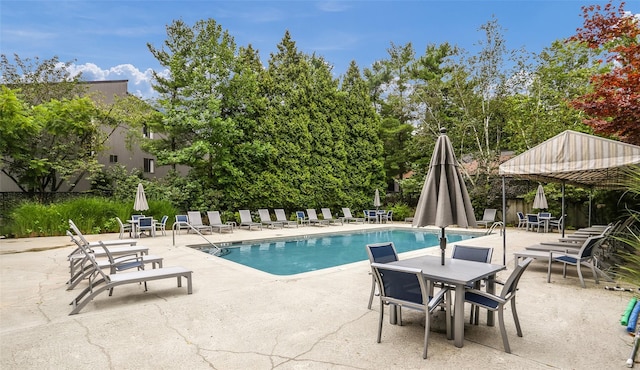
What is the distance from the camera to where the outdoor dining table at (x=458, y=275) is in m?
3.24

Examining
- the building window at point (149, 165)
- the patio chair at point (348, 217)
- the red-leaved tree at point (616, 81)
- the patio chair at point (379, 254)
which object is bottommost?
the patio chair at point (348, 217)

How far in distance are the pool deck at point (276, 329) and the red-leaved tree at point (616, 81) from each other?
12.8 feet

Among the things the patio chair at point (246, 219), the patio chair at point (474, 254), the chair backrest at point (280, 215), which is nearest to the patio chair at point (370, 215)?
the chair backrest at point (280, 215)

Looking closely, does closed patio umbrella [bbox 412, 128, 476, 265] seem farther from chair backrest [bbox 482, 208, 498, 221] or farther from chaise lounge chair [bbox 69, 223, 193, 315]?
chair backrest [bbox 482, 208, 498, 221]

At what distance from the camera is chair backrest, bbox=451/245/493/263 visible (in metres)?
4.27

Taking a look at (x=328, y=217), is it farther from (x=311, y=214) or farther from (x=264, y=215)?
(x=264, y=215)

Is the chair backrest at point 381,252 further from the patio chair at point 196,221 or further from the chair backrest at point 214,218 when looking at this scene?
the chair backrest at point 214,218

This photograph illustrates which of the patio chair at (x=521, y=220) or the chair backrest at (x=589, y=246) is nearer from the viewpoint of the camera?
the chair backrest at (x=589, y=246)

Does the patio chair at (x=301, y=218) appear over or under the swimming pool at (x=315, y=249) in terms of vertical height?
over

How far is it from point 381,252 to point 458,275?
1140 mm

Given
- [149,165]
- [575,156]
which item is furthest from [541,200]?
[149,165]

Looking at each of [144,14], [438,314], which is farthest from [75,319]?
[144,14]

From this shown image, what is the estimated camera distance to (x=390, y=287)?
131 inches

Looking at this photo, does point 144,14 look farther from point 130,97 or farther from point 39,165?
point 39,165
